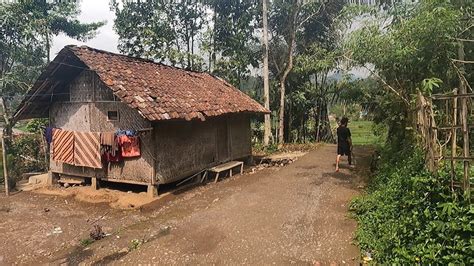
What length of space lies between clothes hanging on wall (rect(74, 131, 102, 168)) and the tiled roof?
1974 mm

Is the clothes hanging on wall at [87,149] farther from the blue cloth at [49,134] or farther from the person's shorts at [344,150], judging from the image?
the person's shorts at [344,150]

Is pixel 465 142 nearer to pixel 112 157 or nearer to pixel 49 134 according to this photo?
pixel 112 157

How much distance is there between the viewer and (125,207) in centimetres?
941

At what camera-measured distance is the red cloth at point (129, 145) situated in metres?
9.87

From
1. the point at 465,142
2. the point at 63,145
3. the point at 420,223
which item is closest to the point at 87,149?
the point at 63,145

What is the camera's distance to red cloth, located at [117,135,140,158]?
32.4 ft

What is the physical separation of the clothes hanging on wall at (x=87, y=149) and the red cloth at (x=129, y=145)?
34.9 inches

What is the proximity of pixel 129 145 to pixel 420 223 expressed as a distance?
7.93 metres

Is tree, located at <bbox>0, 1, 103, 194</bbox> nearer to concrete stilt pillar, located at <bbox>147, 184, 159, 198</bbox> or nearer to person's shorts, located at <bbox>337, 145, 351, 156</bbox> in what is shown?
concrete stilt pillar, located at <bbox>147, 184, 159, 198</bbox>

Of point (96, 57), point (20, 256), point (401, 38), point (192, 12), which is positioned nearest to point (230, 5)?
point (192, 12)

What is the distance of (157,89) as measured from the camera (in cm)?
1064

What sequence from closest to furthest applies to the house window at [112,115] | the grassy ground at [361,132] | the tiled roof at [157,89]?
1. the tiled roof at [157,89]
2. the house window at [112,115]
3. the grassy ground at [361,132]

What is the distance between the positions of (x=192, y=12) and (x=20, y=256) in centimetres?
2075

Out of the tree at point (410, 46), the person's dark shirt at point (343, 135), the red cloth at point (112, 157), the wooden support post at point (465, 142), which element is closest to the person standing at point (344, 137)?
the person's dark shirt at point (343, 135)
